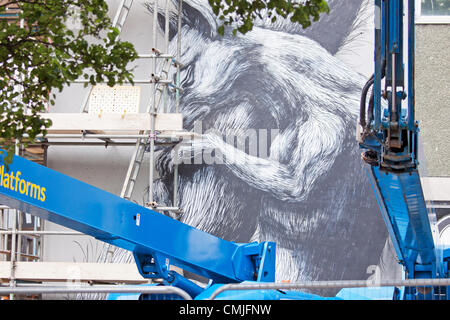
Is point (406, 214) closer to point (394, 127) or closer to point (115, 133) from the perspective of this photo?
point (394, 127)

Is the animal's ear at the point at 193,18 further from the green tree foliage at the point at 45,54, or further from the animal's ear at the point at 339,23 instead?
the green tree foliage at the point at 45,54

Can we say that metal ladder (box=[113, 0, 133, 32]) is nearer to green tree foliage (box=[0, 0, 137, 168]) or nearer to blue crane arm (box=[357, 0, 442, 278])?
green tree foliage (box=[0, 0, 137, 168])

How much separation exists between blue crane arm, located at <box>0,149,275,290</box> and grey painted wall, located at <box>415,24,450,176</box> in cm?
579

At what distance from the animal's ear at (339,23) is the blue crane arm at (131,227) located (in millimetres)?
5820

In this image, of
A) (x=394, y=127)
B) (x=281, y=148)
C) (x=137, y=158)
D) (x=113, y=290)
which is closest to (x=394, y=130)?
(x=394, y=127)

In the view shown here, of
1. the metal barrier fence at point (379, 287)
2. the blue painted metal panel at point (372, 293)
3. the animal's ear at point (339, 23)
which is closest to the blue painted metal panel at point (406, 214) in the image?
the blue painted metal panel at point (372, 293)

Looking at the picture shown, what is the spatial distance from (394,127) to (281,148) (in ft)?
20.7

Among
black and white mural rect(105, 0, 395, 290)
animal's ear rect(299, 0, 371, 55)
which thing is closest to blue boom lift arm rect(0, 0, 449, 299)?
black and white mural rect(105, 0, 395, 290)

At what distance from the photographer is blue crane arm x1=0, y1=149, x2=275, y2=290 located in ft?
19.3

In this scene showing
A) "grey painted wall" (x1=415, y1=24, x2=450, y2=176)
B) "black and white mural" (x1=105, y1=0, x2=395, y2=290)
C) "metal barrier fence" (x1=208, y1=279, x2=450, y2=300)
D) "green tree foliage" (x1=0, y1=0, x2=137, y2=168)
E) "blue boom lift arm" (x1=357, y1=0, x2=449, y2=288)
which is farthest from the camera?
"grey painted wall" (x1=415, y1=24, x2=450, y2=176)

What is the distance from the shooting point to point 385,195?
22.2ft

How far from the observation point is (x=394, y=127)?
5883 mm
